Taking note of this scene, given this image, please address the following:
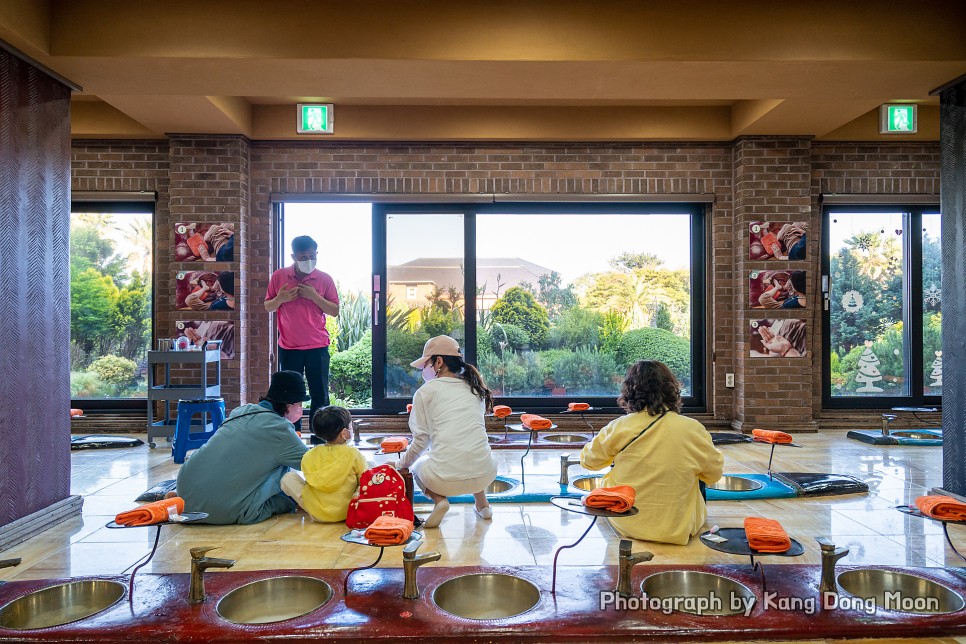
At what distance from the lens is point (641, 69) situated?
4102 millimetres

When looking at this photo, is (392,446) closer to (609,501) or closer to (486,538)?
(486,538)

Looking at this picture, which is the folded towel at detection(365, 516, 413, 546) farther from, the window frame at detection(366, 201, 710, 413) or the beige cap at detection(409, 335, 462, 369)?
the window frame at detection(366, 201, 710, 413)

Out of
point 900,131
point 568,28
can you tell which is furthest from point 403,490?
point 900,131

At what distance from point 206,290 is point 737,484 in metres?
4.96

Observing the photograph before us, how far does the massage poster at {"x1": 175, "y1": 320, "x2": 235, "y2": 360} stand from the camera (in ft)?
20.9

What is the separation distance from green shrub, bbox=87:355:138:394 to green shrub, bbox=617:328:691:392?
5005mm

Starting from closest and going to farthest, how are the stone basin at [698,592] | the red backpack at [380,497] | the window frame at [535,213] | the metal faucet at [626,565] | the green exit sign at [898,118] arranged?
1. the metal faucet at [626,565]
2. the stone basin at [698,592]
3. the red backpack at [380,497]
4. the green exit sign at [898,118]
5. the window frame at [535,213]

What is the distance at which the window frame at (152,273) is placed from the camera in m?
6.68

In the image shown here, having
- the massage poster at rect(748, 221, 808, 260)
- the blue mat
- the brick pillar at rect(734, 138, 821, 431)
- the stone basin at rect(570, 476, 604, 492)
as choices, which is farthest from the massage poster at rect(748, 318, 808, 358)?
the stone basin at rect(570, 476, 604, 492)

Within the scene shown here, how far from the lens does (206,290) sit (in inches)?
252

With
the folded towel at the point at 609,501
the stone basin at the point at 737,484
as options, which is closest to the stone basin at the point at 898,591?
the folded towel at the point at 609,501

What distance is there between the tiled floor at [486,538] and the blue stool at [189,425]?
567 mm

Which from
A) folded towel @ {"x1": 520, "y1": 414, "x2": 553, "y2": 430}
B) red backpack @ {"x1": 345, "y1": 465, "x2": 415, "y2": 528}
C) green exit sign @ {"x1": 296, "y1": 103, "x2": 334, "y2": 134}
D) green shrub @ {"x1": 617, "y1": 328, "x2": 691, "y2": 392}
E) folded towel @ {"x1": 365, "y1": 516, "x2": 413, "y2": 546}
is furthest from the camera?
green shrub @ {"x1": 617, "y1": 328, "x2": 691, "y2": 392}

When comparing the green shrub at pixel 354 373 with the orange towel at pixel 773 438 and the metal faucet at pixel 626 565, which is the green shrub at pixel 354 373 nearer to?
the orange towel at pixel 773 438
